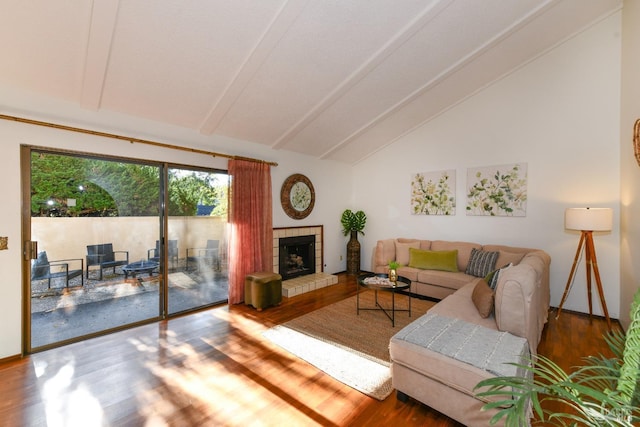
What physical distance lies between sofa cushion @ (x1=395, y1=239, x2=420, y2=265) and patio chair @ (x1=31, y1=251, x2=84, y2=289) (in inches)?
182

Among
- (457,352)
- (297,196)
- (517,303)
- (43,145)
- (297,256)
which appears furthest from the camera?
(297,256)

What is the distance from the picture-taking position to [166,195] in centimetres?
368

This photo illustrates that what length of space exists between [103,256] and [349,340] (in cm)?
303

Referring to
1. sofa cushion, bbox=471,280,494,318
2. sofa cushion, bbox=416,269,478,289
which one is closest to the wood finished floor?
sofa cushion, bbox=471,280,494,318

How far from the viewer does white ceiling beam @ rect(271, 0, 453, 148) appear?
2.76m

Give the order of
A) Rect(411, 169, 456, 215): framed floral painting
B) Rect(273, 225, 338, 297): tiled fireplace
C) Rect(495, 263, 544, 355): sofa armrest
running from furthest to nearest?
1. Rect(411, 169, 456, 215): framed floral painting
2. Rect(273, 225, 338, 297): tiled fireplace
3. Rect(495, 263, 544, 355): sofa armrest

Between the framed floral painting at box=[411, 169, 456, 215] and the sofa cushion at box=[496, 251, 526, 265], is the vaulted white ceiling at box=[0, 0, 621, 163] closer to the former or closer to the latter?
the framed floral painting at box=[411, 169, 456, 215]

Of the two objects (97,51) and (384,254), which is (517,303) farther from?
(97,51)

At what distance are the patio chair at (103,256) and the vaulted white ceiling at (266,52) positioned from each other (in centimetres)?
156

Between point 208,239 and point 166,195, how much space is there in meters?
0.87

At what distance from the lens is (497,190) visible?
454 cm

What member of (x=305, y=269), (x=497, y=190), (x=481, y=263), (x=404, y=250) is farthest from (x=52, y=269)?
(x=497, y=190)

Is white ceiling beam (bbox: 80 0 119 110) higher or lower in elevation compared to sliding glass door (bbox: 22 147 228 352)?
higher

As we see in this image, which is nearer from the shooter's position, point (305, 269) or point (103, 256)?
point (103, 256)
